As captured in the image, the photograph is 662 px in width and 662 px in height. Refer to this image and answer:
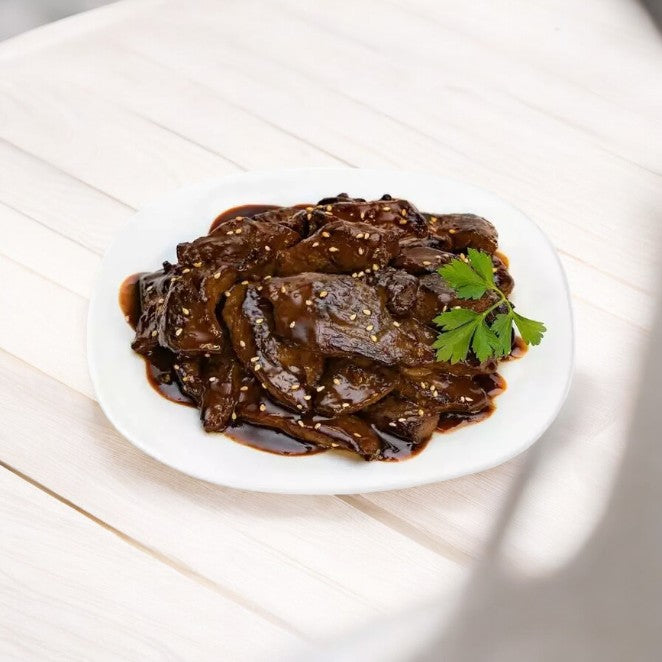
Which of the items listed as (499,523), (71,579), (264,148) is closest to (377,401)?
(499,523)

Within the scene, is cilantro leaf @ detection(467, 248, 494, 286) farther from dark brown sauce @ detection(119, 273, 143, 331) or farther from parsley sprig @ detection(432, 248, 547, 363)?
dark brown sauce @ detection(119, 273, 143, 331)

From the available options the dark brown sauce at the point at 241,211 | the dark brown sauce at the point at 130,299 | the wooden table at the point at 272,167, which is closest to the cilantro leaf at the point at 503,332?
the wooden table at the point at 272,167

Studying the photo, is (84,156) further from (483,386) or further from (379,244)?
(483,386)

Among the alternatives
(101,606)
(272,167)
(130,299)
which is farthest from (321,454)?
(272,167)

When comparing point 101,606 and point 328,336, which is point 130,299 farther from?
point 101,606

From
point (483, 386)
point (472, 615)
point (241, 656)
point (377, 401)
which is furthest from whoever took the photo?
point (483, 386)

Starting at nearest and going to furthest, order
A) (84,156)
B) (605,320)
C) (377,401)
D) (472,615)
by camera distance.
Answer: (472,615)
(377,401)
(605,320)
(84,156)
